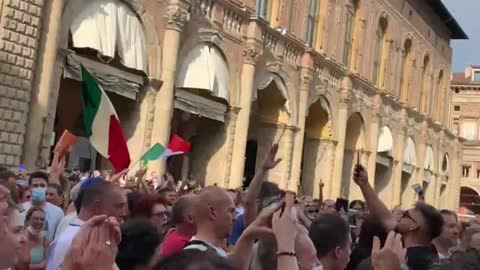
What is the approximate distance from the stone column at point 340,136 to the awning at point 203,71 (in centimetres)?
933

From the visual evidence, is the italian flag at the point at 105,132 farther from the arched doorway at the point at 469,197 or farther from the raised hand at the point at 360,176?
the arched doorway at the point at 469,197

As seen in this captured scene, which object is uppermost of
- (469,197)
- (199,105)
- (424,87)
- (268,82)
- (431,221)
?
(424,87)

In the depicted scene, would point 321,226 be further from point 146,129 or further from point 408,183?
point 408,183

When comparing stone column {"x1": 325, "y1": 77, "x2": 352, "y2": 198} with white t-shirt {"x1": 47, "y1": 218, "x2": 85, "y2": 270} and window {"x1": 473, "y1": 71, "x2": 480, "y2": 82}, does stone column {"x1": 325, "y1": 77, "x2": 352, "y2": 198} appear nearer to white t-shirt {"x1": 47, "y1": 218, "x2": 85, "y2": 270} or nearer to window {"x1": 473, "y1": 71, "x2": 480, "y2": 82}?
white t-shirt {"x1": 47, "y1": 218, "x2": 85, "y2": 270}

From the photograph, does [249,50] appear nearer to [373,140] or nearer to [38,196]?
[373,140]

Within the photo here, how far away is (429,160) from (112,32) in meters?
28.1

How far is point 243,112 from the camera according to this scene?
22125 millimetres

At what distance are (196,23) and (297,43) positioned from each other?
6.09 m

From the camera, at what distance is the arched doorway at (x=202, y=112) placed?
65.6 feet

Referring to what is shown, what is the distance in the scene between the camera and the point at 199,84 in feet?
65.7

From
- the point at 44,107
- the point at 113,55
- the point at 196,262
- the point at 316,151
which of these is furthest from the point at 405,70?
the point at 196,262

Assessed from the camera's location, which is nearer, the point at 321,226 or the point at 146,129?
the point at 321,226

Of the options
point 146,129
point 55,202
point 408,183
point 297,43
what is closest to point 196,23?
point 146,129

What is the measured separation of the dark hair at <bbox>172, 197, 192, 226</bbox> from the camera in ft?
17.9
